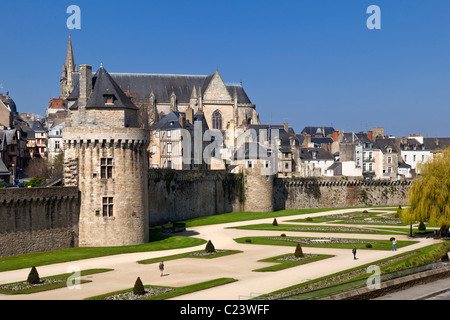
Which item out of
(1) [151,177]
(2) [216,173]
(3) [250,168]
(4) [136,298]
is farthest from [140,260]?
(3) [250,168]

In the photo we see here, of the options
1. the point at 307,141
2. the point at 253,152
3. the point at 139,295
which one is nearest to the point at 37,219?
the point at 139,295

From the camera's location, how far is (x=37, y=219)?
41.8 meters

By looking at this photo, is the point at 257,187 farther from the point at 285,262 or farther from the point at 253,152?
the point at 285,262

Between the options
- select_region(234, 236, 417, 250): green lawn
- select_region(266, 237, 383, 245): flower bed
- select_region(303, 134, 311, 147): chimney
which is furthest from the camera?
select_region(303, 134, 311, 147): chimney

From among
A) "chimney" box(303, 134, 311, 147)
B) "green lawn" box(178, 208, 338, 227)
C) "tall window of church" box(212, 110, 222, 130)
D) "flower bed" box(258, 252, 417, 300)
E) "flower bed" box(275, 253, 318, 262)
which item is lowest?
"flower bed" box(258, 252, 417, 300)

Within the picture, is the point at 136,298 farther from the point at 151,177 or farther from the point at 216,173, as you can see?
the point at 216,173

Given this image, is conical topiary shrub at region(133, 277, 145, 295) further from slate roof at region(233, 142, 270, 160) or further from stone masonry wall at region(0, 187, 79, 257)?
slate roof at region(233, 142, 270, 160)

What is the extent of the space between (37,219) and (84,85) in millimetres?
10525

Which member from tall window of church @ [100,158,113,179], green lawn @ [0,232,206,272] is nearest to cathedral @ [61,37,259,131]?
green lawn @ [0,232,206,272]

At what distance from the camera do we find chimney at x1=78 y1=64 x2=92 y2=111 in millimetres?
46438

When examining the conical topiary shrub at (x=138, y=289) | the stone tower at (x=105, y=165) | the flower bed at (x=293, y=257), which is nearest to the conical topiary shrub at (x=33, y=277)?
the conical topiary shrub at (x=138, y=289)

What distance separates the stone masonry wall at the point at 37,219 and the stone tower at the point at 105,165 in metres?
1.00

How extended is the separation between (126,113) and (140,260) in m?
11.5

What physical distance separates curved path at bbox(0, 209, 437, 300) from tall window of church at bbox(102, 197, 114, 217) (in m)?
4.05
